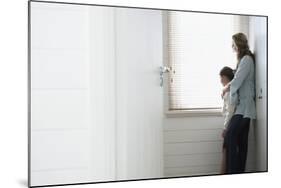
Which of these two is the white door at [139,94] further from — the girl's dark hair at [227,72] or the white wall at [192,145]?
the girl's dark hair at [227,72]

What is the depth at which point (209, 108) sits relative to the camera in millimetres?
1893

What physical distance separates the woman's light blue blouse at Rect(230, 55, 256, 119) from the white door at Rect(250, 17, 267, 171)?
33 millimetres

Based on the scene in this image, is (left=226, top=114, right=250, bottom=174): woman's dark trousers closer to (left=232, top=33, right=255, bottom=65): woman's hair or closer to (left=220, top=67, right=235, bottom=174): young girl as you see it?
(left=220, top=67, right=235, bottom=174): young girl

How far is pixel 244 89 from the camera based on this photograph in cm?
193

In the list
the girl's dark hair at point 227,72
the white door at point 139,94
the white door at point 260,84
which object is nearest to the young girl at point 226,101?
the girl's dark hair at point 227,72

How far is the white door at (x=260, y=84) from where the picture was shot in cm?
197

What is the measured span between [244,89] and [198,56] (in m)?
0.25

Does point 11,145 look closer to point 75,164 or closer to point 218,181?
point 75,164

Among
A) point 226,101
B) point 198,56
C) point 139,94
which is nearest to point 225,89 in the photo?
point 226,101

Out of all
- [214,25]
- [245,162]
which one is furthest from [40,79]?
[245,162]

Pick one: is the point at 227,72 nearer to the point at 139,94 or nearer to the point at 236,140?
the point at 236,140

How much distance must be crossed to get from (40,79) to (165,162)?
618 mm

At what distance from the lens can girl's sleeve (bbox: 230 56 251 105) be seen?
1915mm

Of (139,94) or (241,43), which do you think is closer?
(139,94)
